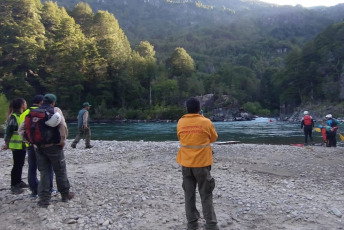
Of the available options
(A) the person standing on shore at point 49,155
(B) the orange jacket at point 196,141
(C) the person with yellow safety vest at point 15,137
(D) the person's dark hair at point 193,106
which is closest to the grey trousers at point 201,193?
(B) the orange jacket at point 196,141

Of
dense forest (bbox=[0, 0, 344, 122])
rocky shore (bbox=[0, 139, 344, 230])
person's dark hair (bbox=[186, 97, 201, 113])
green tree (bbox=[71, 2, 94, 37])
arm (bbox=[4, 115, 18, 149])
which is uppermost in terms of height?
green tree (bbox=[71, 2, 94, 37])

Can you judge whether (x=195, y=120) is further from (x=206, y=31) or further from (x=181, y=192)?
(x=206, y=31)

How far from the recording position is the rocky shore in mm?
4363

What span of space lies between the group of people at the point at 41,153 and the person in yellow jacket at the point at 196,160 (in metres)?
2.31

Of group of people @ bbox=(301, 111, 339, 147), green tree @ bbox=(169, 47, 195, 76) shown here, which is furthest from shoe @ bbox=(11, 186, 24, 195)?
green tree @ bbox=(169, 47, 195, 76)

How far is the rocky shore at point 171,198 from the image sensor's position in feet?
Answer: 14.3

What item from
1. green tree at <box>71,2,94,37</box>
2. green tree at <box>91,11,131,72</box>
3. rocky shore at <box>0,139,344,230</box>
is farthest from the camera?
green tree at <box>71,2,94,37</box>

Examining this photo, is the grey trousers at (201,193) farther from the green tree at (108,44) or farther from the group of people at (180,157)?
the green tree at (108,44)

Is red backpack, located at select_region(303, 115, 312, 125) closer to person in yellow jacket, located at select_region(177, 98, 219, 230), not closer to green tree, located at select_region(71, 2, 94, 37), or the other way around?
person in yellow jacket, located at select_region(177, 98, 219, 230)

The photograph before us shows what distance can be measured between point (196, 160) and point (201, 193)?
507 mm

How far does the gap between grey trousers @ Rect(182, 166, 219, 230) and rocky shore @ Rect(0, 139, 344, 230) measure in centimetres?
40

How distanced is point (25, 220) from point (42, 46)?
52.4m

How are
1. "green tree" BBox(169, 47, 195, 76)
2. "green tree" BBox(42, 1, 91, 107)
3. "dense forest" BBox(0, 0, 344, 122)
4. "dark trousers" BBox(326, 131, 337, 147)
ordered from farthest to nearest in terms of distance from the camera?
"green tree" BBox(169, 47, 195, 76) → "green tree" BBox(42, 1, 91, 107) → "dense forest" BBox(0, 0, 344, 122) → "dark trousers" BBox(326, 131, 337, 147)

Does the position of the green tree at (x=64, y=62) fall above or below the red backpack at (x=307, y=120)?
above
